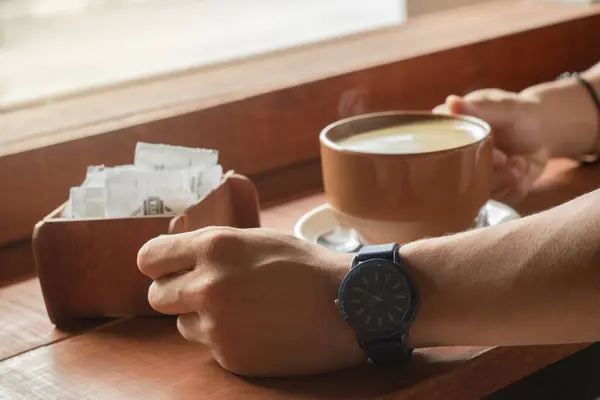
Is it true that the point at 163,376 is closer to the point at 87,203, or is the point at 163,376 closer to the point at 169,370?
the point at 169,370

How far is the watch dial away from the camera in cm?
66

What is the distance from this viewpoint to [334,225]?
0.90 meters

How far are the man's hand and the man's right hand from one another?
37cm

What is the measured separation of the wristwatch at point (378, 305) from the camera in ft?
2.16

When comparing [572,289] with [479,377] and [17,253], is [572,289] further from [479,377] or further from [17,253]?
[17,253]

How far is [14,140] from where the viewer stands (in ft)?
3.14

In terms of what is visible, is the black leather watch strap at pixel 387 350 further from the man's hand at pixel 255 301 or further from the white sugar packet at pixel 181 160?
the white sugar packet at pixel 181 160

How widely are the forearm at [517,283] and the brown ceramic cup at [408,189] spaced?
0.35 feet

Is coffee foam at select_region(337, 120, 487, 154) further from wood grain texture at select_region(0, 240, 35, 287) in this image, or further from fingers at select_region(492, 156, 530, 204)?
wood grain texture at select_region(0, 240, 35, 287)

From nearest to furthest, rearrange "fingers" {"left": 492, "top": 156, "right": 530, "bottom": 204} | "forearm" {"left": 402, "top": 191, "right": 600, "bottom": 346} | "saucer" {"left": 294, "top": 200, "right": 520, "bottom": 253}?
"forearm" {"left": 402, "top": 191, "right": 600, "bottom": 346} < "saucer" {"left": 294, "top": 200, "right": 520, "bottom": 253} < "fingers" {"left": 492, "top": 156, "right": 530, "bottom": 204}

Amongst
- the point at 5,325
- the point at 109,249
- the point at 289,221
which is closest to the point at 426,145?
the point at 289,221

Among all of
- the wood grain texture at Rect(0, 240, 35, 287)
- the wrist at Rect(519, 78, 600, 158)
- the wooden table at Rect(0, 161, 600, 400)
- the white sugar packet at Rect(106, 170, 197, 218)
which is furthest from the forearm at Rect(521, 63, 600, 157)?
the wood grain texture at Rect(0, 240, 35, 287)

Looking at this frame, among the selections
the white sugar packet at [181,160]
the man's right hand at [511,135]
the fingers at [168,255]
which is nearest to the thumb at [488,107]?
the man's right hand at [511,135]

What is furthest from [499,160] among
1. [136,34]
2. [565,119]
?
[136,34]
